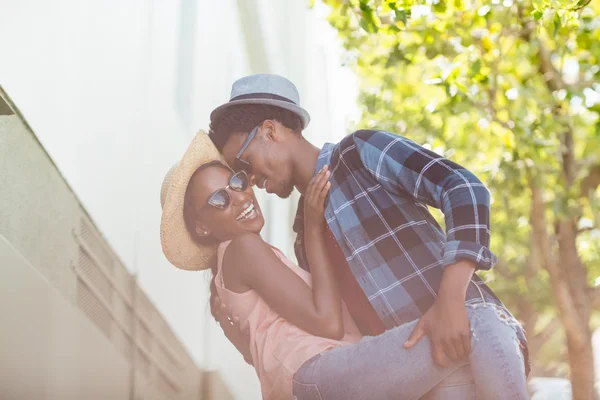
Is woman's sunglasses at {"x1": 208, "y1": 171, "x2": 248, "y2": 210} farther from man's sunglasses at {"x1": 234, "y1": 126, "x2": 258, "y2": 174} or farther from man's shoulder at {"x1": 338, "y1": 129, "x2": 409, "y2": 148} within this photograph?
man's shoulder at {"x1": 338, "y1": 129, "x2": 409, "y2": 148}

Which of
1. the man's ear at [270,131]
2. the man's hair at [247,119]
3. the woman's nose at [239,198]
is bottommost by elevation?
the woman's nose at [239,198]

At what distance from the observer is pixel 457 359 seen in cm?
226

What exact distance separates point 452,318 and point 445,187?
0.43 m

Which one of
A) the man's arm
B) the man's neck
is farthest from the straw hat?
the man's arm

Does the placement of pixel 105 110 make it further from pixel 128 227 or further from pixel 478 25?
pixel 478 25

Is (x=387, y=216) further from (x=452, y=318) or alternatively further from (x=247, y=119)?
(x=247, y=119)

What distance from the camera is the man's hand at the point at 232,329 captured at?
2.88 metres

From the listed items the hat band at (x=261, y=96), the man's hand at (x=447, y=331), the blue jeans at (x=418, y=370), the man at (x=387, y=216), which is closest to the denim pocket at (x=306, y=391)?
the blue jeans at (x=418, y=370)

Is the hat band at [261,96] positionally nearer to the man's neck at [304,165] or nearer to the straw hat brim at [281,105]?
the straw hat brim at [281,105]

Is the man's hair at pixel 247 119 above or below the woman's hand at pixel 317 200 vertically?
above

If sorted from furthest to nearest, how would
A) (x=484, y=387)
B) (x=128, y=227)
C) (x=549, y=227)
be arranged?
(x=549, y=227)
(x=128, y=227)
(x=484, y=387)

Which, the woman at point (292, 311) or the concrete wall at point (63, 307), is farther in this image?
the concrete wall at point (63, 307)

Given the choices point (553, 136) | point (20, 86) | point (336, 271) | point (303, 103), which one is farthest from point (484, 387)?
point (553, 136)

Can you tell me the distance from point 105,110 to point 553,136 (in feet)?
9.12
